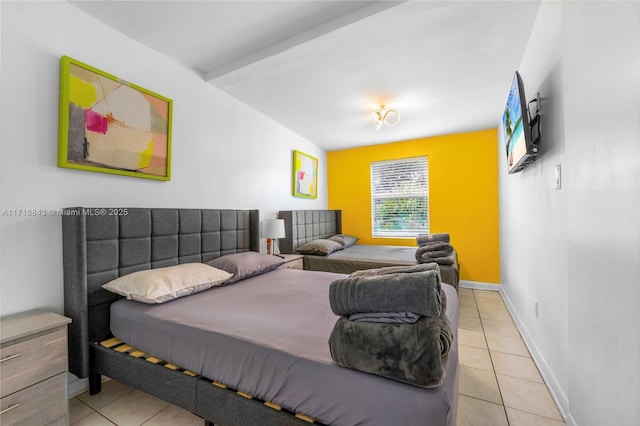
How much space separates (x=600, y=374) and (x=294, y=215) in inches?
125

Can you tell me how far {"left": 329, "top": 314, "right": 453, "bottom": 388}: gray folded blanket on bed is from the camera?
34.3 inches

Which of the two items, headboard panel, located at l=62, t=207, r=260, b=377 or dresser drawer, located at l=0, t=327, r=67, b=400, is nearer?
dresser drawer, located at l=0, t=327, r=67, b=400

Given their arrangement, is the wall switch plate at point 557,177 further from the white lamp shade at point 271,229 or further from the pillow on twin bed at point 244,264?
the white lamp shade at point 271,229

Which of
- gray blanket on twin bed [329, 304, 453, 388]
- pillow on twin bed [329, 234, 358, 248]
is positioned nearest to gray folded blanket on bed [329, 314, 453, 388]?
gray blanket on twin bed [329, 304, 453, 388]

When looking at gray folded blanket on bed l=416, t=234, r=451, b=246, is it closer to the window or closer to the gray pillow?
the window

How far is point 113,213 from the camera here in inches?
73.5

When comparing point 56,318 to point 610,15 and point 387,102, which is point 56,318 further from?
point 387,102

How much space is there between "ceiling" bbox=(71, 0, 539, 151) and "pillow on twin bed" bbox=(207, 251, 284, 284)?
1.82 metres

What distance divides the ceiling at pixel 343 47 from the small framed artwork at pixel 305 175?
1060 mm

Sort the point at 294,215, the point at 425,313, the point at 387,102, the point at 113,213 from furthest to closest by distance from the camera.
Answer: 1. the point at 294,215
2. the point at 387,102
3. the point at 113,213
4. the point at 425,313

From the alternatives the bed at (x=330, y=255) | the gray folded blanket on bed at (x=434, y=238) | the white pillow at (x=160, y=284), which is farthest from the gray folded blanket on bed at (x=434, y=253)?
the white pillow at (x=160, y=284)

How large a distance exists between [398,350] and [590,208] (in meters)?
1.06

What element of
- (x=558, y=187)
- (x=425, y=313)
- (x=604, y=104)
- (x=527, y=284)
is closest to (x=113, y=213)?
(x=425, y=313)

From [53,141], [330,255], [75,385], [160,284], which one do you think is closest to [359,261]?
[330,255]
